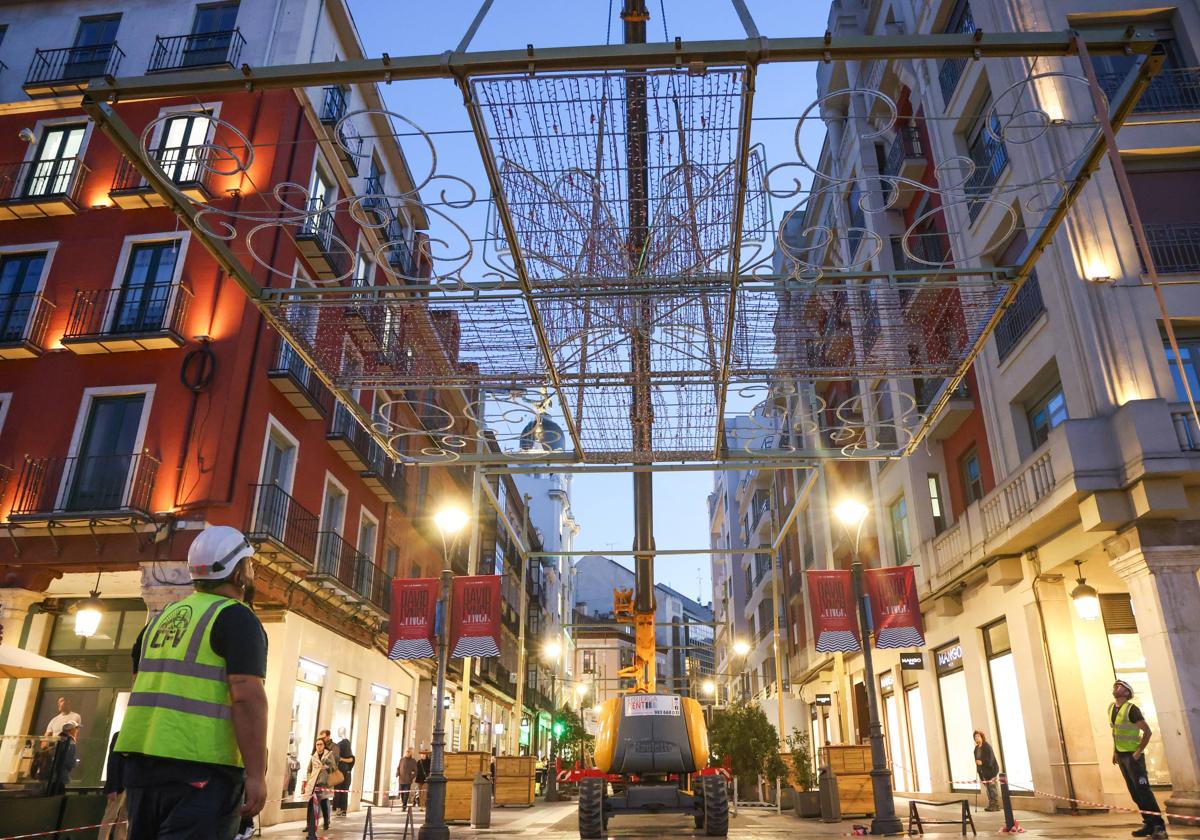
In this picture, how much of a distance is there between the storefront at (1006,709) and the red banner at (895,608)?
184 inches

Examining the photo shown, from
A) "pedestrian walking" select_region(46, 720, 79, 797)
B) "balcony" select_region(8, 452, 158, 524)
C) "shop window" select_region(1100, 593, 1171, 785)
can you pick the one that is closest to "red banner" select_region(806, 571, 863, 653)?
"shop window" select_region(1100, 593, 1171, 785)

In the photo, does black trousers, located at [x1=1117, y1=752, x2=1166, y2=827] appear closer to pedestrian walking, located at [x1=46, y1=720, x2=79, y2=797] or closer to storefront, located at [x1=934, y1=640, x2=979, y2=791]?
storefront, located at [x1=934, y1=640, x2=979, y2=791]

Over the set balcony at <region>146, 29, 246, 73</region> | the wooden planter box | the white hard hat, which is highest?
balcony at <region>146, 29, 246, 73</region>

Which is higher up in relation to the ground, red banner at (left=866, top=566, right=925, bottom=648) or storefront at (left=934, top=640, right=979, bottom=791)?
red banner at (left=866, top=566, right=925, bottom=648)

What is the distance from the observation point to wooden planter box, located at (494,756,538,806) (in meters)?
20.8

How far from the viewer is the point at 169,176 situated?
18719 millimetres

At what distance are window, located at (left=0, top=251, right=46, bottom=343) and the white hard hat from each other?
1847 centimetres

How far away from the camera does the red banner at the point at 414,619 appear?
46.6 ft

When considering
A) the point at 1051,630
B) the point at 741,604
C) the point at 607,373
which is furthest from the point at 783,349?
the point at 741,604

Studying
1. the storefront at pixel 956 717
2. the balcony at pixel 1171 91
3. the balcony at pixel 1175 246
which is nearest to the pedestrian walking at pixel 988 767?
the storefront at pixel 956 717

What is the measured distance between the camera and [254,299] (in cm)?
891

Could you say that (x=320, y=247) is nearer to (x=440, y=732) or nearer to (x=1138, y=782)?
(x=440, y=732)

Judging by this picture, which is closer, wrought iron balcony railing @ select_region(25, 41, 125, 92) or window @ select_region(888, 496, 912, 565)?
wrought iron balcony railing @ select_region(25, 41, 125, 92)

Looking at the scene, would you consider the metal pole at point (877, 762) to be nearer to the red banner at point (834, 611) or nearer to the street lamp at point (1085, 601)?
the red banner at point (834, 611)
